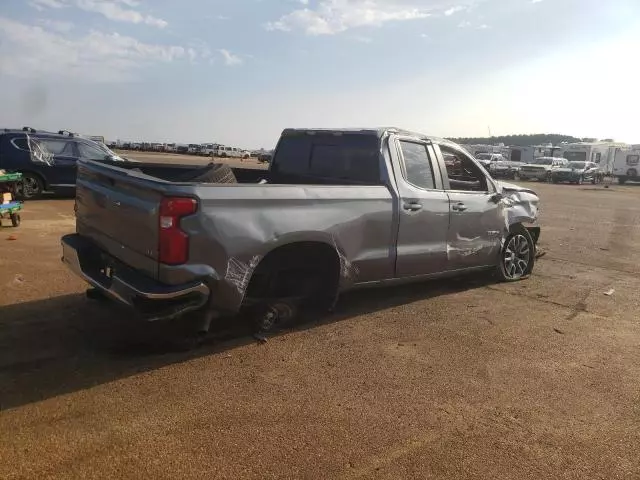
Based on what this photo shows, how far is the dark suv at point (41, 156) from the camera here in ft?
45.3

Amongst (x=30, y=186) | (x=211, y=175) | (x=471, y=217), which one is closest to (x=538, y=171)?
(x=30, y=186)

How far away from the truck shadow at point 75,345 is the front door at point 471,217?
1.03 m

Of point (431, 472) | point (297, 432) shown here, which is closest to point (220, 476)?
point (297, 432)

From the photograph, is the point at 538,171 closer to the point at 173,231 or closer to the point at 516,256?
the point at 516,256

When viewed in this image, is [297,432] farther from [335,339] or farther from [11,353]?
[11,353]

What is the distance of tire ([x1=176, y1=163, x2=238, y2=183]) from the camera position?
5.02 meters

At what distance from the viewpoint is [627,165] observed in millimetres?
44469

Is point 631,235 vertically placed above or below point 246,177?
below

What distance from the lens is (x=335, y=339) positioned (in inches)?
199

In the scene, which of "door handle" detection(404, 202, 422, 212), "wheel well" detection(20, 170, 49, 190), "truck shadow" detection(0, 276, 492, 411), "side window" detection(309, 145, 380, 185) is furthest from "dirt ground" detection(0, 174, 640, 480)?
"wheel well" detection(20, 170, 49, 190)

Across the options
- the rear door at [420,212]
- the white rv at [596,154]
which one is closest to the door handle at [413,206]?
the rear door at [420,212]

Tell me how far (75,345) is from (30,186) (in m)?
11.2

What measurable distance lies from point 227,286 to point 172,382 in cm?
80

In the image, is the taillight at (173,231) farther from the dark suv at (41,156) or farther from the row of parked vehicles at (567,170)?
the row of parked vehicles at (567,170)
